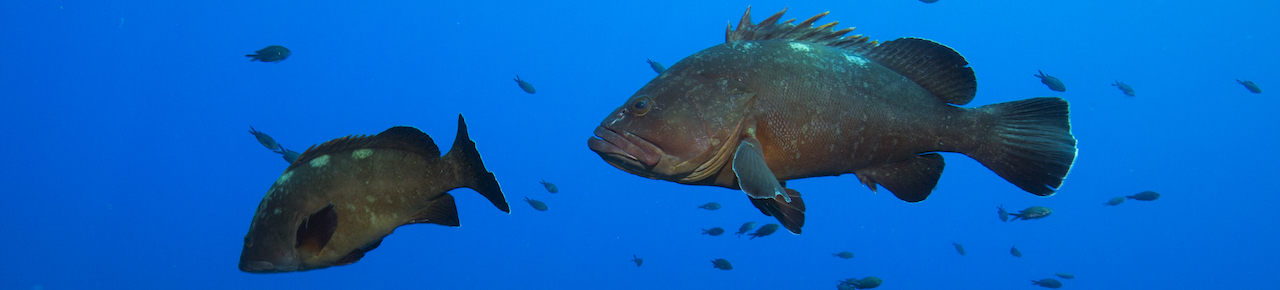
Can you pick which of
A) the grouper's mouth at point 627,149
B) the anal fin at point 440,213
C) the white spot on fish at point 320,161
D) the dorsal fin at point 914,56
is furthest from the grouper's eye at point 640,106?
the white spot on fish at point 320,161

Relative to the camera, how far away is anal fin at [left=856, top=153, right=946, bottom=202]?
2662mm

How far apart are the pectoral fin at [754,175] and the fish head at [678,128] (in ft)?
0.46

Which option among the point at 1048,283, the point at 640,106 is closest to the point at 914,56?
the point at 640,106

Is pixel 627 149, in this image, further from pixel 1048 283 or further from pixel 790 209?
pixel 1048 283

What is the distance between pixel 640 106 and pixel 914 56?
1.38m

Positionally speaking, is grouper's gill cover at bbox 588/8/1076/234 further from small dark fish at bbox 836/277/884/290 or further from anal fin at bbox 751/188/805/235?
small dark fish at bbox 836/277/884/290

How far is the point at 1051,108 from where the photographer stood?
2500 mm

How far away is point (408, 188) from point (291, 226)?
63 cm

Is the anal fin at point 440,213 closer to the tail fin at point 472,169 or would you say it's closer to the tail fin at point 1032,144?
the tail fin at point 472,169

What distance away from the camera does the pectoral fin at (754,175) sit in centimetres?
199

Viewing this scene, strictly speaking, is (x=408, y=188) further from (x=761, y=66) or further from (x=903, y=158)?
(x=903, y=158)

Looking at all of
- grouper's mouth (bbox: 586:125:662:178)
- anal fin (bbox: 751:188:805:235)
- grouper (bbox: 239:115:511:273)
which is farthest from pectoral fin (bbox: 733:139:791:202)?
grouper (bbox: 239:115:511:273)

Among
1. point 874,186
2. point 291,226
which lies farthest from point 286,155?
point 874,186

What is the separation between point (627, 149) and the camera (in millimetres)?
2307
